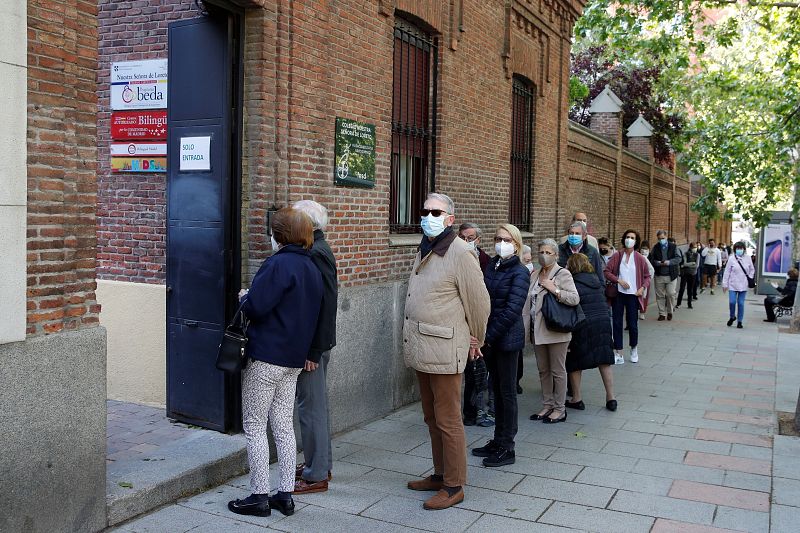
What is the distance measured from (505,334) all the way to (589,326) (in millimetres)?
Result: 2217

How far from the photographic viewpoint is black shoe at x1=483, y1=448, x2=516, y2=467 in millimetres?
6363

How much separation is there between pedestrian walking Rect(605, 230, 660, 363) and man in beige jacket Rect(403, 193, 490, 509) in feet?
20.5

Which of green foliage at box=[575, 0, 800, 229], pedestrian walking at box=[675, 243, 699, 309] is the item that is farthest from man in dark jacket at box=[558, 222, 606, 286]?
pedestrian walking at box=[675, 243, 699, 309]

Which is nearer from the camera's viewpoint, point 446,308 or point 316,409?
point 446,308

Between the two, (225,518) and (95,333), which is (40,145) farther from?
(225,518)

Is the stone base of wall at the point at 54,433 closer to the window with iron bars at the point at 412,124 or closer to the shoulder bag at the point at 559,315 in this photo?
the shoulder bag at the point at 559,315

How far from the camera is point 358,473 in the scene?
20.2 ft

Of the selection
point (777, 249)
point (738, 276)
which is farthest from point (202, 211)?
point (777, 249)

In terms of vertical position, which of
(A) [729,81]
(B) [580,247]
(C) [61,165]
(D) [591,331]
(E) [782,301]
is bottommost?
(E) [782,301]

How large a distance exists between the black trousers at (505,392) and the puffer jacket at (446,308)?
940 mm

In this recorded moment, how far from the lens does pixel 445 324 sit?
5.38 meters

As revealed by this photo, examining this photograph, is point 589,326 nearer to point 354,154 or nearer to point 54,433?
point 354,154

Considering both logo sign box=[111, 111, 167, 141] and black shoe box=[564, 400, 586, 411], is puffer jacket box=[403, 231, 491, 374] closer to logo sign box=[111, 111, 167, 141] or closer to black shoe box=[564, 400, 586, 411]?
logo sign box=[111, 111, 167, 141]

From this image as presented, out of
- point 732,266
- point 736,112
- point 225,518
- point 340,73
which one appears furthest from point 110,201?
point 736,112
